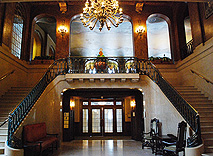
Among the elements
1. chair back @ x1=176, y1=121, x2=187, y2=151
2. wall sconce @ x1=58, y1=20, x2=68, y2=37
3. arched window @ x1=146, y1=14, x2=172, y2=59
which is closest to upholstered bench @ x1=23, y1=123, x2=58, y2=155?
chair back @ x1=176, y1=121, x2=187, y2=151

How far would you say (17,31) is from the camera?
31.7 ft

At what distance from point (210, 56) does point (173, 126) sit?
11.3ft

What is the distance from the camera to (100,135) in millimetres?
12828

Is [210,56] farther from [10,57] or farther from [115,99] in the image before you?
[10,57]

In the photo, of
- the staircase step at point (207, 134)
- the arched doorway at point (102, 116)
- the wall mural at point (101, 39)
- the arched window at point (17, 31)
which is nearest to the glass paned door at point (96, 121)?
the arched doorway at point (102, 116)

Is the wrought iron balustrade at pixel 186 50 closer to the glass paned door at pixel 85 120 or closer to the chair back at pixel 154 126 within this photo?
the chair back at pixel 154 126

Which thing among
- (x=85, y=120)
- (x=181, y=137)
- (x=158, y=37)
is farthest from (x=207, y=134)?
(x=158, y=37)

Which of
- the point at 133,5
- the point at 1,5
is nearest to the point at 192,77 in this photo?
the point at 133,5

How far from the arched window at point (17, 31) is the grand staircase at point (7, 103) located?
229 cm

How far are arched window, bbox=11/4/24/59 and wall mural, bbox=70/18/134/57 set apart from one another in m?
3.17

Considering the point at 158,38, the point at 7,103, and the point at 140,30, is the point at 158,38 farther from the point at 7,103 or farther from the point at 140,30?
the point at 7,103

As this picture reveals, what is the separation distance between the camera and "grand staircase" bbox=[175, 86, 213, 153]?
16.7 ft

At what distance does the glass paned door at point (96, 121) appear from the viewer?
13.0 meters

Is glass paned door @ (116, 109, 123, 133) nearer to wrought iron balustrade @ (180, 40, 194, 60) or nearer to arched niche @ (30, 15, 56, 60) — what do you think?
wrought iron balustrade @ (180, 40, 194, 60)
